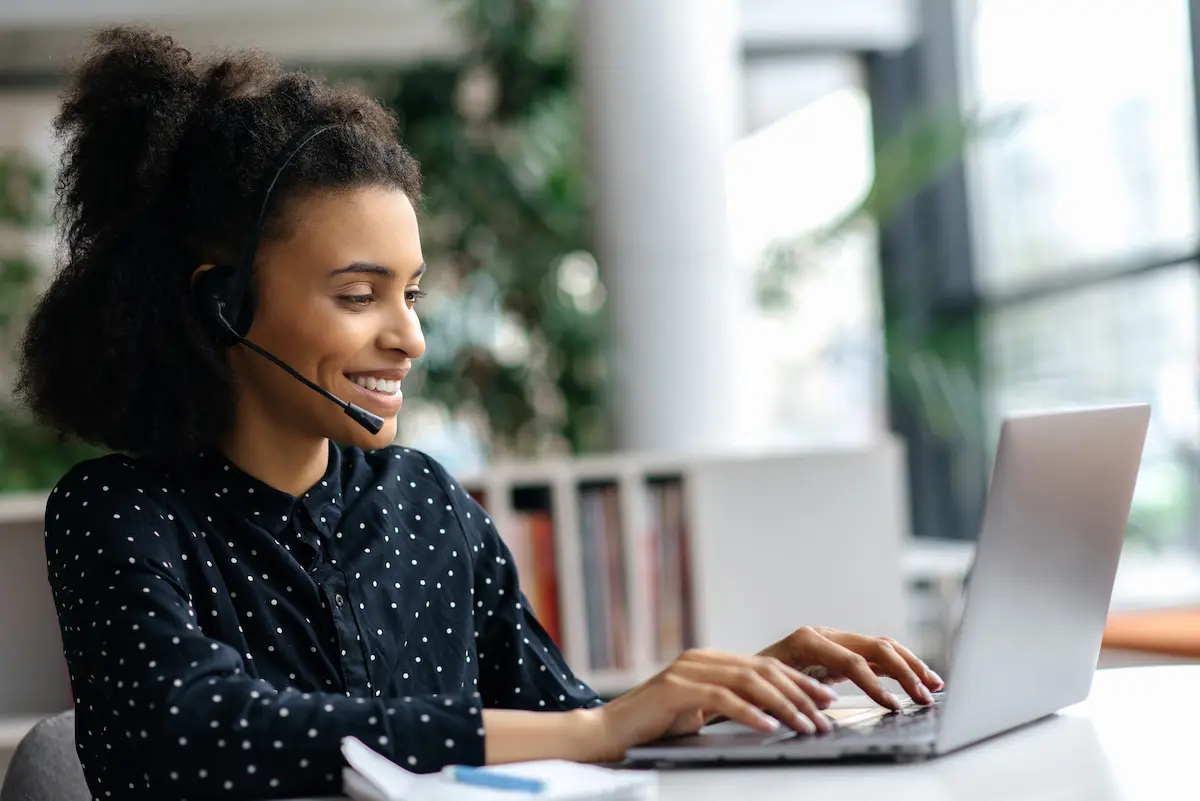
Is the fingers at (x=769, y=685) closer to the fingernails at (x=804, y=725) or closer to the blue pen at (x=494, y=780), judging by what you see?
the fingernails at (x=804, y=725)

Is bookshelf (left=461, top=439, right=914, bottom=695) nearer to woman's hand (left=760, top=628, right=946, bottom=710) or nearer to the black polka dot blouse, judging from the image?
the black polka dot blouse

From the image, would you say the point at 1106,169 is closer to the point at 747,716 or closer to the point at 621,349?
the point at 621,349

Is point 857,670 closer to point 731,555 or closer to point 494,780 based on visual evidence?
point 494,780

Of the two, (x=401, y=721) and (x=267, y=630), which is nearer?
(x=401, y=721)

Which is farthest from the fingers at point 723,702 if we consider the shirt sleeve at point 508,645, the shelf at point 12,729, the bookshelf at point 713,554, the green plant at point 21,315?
the green plant at point 21,315

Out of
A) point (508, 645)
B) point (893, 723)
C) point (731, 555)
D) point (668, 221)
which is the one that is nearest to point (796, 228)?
point (668, 221)

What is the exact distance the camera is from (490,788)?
858 mm

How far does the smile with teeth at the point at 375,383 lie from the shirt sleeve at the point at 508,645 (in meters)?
0.22

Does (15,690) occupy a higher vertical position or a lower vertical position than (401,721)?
lower

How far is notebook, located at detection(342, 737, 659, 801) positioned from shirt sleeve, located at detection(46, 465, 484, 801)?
27 millimetres

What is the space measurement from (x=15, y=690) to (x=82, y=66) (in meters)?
1.47

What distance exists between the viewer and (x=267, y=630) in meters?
1.21

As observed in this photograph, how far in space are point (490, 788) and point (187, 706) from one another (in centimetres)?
25

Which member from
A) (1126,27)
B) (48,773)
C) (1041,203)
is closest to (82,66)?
(48,773)
